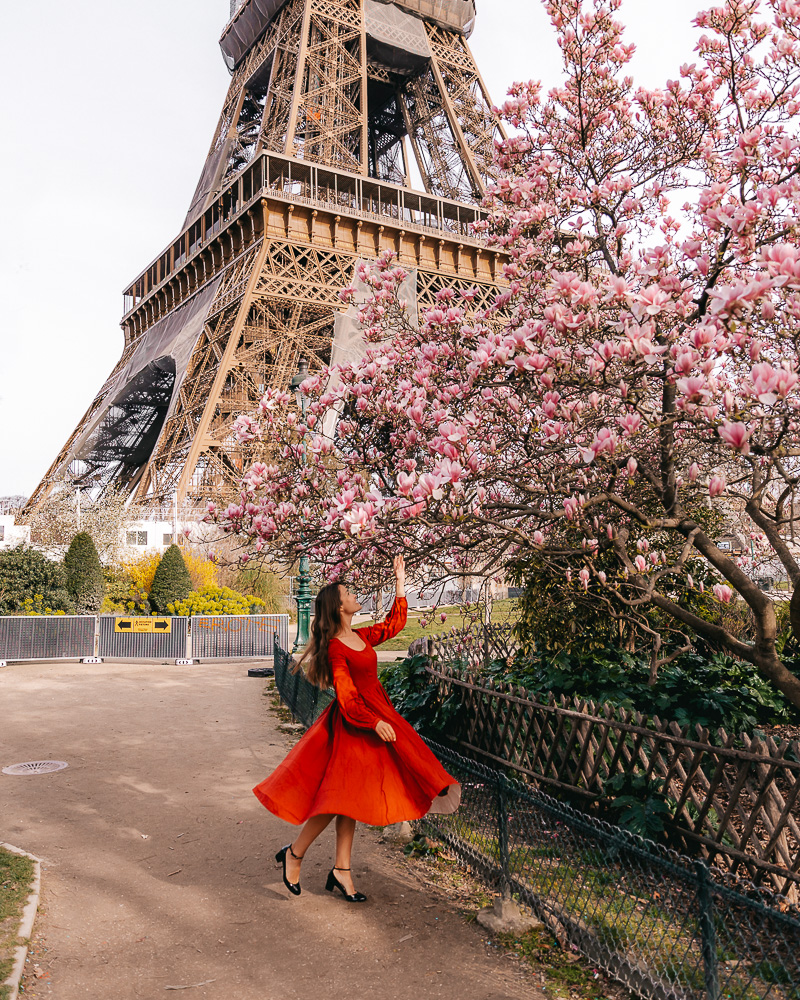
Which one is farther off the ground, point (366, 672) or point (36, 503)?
point (36, 503)

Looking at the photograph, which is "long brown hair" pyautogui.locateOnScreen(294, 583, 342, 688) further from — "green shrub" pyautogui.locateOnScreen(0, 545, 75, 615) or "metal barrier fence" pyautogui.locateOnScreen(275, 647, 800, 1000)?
"green shrub" pyautogui.locateOnScreen(0, 545, 75, 615)

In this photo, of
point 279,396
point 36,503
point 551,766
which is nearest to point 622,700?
point 551,766

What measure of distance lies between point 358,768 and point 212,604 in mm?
16033

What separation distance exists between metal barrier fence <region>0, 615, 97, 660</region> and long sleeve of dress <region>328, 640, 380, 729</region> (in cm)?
1520

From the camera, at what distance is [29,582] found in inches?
756

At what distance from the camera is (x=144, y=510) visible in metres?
31.5

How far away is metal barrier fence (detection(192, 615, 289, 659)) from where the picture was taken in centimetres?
1841

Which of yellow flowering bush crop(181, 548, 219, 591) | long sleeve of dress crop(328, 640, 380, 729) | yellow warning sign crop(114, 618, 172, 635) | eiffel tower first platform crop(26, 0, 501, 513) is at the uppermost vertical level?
eiffel tower first platform crop(26, 0, 501, 513)

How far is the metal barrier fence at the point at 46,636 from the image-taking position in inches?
679

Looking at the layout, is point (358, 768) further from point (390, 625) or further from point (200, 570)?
point (200, 570)

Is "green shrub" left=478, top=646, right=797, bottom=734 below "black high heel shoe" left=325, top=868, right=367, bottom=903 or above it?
above

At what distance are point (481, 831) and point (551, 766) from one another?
2.82 feet

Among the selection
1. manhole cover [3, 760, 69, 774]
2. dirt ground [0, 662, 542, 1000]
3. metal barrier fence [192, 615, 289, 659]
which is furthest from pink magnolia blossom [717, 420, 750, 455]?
metal barrier fence [192, 615, 289, 659]

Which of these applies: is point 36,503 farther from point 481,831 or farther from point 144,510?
point 481,831
